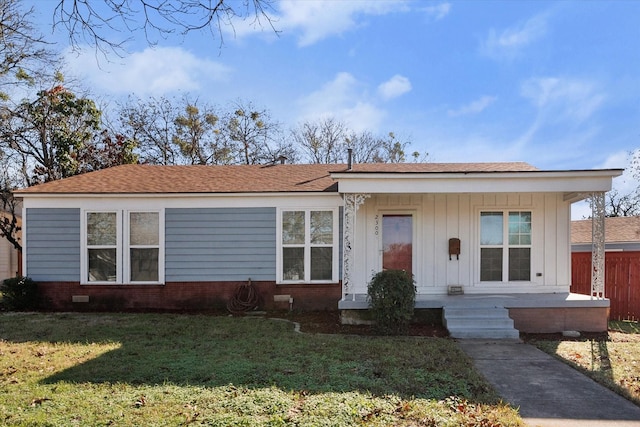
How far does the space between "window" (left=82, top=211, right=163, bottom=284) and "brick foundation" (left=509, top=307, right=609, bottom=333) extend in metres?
8.41

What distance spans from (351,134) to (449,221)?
66.3 feet

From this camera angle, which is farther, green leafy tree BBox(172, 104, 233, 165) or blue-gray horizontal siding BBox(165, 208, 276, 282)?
green leafy tree BBox(172, 104, 233, 165)

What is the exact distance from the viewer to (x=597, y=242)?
906 centimetres

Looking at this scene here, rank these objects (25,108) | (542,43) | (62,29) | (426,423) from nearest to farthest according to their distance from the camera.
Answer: (426,423) < (62,29) < (542,43) < (25,108)

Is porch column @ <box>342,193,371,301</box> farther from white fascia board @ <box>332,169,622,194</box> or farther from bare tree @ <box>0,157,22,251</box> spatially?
bare tree @ <box>0,157,22,251</box>

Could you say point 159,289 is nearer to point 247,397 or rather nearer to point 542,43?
point 247,397

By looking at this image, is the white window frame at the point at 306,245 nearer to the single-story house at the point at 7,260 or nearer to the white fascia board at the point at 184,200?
the white fascia board at the point at 184,200

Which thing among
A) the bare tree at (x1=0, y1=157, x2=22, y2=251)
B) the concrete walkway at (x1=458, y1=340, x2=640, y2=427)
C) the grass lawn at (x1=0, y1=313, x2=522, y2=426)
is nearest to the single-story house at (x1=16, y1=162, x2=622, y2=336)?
the grass lawn at (x1=0, y1=313, x2=522, y2=426)

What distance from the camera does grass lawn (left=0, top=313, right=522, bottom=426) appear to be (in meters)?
3.99

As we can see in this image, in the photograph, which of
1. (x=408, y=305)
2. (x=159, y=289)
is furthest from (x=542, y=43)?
(x=159, y=289)

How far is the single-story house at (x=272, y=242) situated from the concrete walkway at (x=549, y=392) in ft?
11.2

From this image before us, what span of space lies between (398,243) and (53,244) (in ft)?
28.3

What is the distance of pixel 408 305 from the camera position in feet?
26.8

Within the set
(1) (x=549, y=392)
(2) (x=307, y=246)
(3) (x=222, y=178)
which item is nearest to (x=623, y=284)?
(1) (x=549, y=392)
